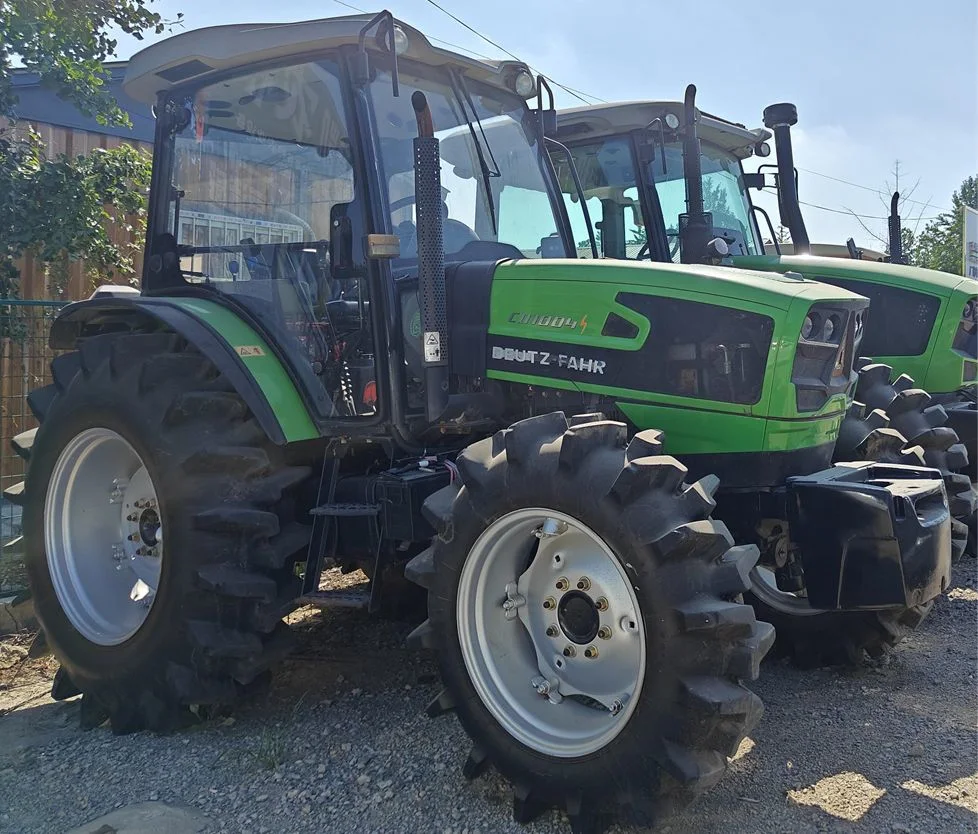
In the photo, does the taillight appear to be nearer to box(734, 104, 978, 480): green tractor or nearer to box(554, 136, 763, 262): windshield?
box(734, 104, 978, 480): green tractor

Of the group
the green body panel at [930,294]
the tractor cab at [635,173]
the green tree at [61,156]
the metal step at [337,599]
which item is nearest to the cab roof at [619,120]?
the tractor cab at [635,173]

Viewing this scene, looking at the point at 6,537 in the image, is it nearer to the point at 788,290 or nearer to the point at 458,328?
the point at 458,328

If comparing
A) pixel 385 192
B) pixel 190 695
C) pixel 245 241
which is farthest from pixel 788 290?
pixel 190 695

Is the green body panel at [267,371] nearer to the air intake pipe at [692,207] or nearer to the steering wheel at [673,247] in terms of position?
the air intake pipe at [692,207]

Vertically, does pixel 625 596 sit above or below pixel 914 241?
below

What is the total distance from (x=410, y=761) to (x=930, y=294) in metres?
4.93

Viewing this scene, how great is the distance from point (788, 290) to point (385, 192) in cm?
164

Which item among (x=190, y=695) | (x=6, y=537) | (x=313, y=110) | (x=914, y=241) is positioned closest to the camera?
(x=190, y=695)

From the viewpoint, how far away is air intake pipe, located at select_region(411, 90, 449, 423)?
339 cm

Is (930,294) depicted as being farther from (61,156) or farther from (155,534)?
(61,156)

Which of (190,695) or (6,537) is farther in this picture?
(6,537)

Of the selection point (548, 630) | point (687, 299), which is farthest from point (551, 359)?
point (548, 630)

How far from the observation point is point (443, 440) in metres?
4.04

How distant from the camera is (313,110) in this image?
13.0 feet
